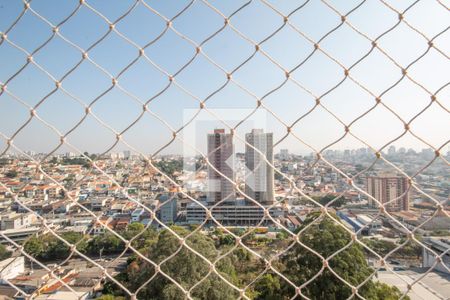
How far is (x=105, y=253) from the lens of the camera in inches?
349

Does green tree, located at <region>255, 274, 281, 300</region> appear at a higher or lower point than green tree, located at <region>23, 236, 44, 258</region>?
lower

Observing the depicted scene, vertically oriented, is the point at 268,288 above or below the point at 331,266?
below

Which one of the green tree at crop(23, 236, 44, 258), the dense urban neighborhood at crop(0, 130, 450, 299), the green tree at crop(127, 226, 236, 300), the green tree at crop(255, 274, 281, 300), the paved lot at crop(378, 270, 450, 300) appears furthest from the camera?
the paved lot at crop(378, 270, 450, 300)

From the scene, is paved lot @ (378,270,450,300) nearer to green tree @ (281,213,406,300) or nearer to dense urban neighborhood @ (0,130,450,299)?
dense urban neighborhood @ (0,130,450,299)

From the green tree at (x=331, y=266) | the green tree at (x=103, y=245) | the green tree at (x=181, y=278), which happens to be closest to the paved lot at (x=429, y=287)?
the green tree at (x=331, y=266)

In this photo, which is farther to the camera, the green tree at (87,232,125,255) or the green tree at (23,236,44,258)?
the green tree at (87,232,125,255)

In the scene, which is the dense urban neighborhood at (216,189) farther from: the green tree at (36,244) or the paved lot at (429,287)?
the paved lot at (429,287)

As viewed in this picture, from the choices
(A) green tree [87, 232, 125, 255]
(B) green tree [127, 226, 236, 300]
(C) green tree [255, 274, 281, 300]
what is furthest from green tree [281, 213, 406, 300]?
(A) green tree [87, 232, 125, 255]

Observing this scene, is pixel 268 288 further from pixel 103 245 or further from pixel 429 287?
pixel 103 245

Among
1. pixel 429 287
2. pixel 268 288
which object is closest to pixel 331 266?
pixel 268 288

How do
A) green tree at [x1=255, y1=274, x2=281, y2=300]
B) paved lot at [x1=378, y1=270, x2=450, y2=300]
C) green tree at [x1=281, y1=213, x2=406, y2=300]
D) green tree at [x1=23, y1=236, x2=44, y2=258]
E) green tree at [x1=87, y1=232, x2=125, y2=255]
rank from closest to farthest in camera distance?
green tree at [x1=23, y1=236, x2=44, y2=258], green tree at [x1=281, y1=213, x2=406, y2=300], green tree at [x1=255, y1=274, x2=281, y2=300], paved lot at [x1=378, y1=270, x2=450, y2=300], green tree at [x1=87, y1=232, x2=125, y2=255]

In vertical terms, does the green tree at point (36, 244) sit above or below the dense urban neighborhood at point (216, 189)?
below

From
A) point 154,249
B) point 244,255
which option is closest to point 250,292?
point 154,249

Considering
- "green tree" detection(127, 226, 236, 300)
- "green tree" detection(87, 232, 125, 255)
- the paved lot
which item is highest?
"green tree" detection(127, 226, 236, 300)
